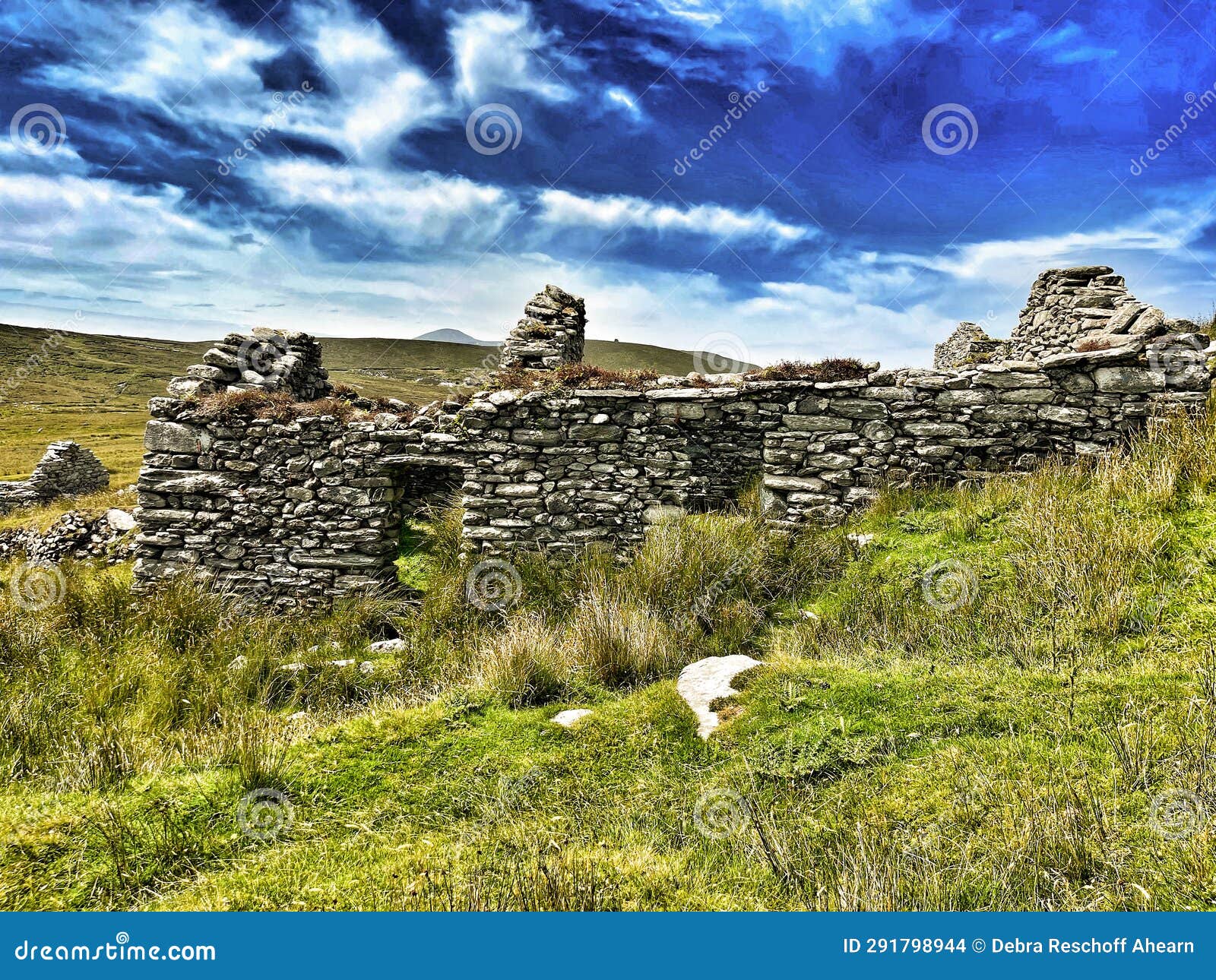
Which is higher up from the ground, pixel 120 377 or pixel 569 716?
pixel 120 377

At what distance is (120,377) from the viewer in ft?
370

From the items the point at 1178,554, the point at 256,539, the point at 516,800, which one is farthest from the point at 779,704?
the point at 256,539

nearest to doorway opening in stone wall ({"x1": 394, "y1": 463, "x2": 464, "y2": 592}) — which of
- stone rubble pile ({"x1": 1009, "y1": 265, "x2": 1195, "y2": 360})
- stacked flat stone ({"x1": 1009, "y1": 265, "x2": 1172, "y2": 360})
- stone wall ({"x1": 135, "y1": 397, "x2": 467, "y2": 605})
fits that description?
stone wall ({"x1": 135, "y1": 397, "x2": 467, "y2": 605})

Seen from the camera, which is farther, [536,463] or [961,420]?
[536,463]

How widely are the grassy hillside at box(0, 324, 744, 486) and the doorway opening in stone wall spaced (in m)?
22.0

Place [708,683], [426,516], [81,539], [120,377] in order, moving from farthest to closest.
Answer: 1. [120,377]
2. [81,539]
3. [426,516]
4. [708,683]

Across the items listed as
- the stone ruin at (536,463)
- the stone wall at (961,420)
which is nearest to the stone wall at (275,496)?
the stone ruin at (536,463)

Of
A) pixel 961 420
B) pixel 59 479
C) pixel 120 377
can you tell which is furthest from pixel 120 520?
pixel 120 377

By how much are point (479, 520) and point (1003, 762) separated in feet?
21.3

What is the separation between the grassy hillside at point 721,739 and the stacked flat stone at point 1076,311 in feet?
10.4

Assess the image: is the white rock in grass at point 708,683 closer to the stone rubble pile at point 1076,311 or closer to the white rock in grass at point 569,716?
the white rock in grass at point 569,716

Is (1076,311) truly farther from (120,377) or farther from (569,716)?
(120,377)

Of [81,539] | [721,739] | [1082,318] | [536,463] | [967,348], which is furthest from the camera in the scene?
[967,348]

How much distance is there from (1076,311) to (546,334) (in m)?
9.05
